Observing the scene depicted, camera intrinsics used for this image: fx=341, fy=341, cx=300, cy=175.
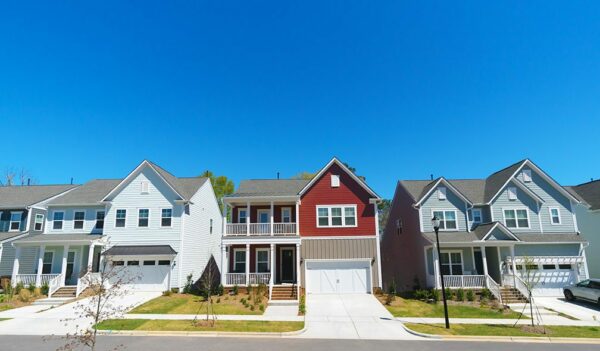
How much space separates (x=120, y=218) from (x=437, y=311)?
2162 centimetres

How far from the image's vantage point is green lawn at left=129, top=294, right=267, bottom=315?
17297mm

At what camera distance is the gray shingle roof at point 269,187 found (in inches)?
977

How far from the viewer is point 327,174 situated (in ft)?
82.6

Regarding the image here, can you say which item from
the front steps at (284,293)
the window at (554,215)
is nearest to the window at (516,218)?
the window at (554,215)

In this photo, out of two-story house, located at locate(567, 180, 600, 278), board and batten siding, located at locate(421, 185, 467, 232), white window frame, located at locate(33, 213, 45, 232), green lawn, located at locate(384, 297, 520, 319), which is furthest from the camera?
white window frame, located at locate(33, 213, 45, 232)

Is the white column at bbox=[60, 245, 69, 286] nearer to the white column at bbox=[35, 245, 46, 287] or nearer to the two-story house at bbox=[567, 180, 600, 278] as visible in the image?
the white column at bbox=[35, 245, 46, 287]

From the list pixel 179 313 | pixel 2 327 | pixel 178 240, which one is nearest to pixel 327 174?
pixel 178 240

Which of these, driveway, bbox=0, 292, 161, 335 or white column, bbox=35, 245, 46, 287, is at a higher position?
white column, bbox=35, 245, 46, 287

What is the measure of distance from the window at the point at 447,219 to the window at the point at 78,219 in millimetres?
26069

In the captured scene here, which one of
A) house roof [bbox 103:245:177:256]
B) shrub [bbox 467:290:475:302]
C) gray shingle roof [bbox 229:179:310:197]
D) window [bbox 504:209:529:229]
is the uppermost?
gray shingle roof [bbox 229:179:310:197]

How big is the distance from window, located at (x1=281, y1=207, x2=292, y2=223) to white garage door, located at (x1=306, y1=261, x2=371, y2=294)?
145 inches

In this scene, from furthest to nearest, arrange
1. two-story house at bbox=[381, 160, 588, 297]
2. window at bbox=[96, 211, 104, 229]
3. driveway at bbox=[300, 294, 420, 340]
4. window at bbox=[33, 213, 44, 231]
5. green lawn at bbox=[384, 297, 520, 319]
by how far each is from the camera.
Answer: window at bbox=[33, 213, 44, 231], window at bbox=[96, 211, 104, 229], two-story house at bbox=[381, 160, 588, 297], green lawn at bbox=[384, 297, 520, 319], driveway at bbox=[300, 294, 420, 340]

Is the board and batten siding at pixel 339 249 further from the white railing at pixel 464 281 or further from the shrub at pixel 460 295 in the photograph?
the shrub at pixel 460 295

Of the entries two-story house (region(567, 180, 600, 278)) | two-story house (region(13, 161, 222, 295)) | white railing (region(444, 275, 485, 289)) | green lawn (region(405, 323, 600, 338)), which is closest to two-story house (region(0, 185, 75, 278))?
two-story house (region(13, 161, 222, 295))
